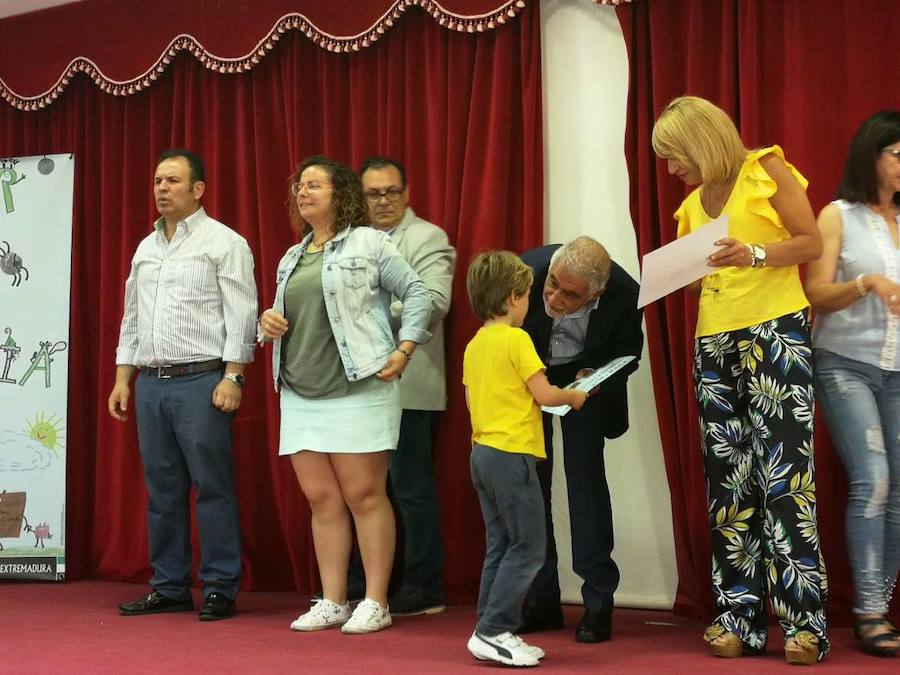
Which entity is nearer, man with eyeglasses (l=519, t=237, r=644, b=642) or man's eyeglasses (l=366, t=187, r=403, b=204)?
man with eyeglasses (l=519, t=237, r=644, b=642)

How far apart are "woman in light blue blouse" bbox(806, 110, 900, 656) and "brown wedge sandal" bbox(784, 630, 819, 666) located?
0.80 feet

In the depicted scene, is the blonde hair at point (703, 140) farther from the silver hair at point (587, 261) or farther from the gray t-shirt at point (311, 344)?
the gray t-shirt at point (311, 344)

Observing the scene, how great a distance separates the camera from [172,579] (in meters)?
3.58

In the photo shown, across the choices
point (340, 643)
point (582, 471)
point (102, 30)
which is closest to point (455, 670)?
point (340, 643)

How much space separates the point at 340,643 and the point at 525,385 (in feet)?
2.90

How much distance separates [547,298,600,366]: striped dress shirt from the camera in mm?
3021

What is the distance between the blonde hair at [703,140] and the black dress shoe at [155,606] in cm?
209

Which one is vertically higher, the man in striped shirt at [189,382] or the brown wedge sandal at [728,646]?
the man in striped shirt at [189,382]

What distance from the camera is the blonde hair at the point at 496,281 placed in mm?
2734

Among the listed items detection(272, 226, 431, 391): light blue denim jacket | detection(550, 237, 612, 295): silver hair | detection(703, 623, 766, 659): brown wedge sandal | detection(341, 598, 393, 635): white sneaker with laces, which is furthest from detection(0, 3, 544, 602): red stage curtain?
detection(703, 623, 766, 659): brown wedge sandal

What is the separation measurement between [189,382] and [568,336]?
1.25 m

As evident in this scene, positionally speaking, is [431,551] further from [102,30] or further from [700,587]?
[102,30]

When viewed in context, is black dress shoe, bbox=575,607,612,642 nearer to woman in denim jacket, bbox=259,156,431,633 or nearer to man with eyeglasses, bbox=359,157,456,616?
woman in denim jacket, bbox=259,156,431,633

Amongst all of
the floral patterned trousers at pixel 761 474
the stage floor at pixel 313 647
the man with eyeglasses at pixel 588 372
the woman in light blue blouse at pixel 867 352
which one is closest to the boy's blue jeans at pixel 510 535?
the stage floor at pixel 313 647
